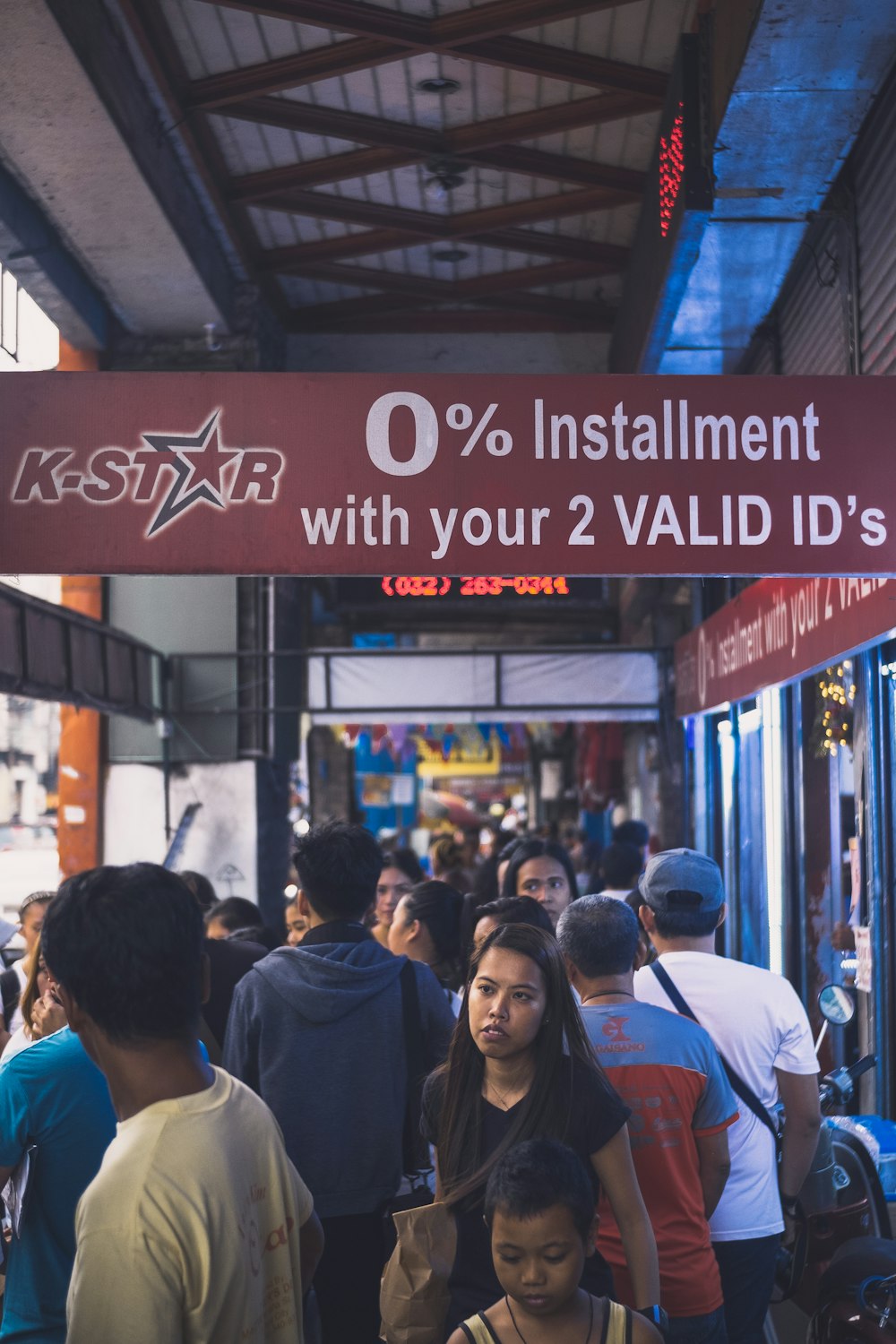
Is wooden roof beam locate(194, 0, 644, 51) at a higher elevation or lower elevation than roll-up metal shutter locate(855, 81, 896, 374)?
higher

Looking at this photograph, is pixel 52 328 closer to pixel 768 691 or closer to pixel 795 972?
pixel 768 691

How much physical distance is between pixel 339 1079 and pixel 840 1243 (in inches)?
85.7

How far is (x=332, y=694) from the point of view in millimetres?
12719

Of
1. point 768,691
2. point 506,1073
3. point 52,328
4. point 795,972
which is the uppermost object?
point 52,328

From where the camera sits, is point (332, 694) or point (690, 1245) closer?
point (690, 1245)

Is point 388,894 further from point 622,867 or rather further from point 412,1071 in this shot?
point 412,1071

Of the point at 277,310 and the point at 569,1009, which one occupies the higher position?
the point at 277,310

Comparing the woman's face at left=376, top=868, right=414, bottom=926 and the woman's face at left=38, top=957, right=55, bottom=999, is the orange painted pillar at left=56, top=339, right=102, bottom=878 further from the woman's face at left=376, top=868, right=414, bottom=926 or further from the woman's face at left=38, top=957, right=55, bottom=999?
the woman's face at left=38, top=957, right=55, bottom=999

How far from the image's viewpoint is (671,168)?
6410 millimetres

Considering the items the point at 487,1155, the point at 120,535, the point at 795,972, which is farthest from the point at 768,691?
the point at 487,1155

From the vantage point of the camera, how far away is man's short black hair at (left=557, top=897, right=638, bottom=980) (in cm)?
347

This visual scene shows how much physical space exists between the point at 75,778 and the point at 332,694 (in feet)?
7.90

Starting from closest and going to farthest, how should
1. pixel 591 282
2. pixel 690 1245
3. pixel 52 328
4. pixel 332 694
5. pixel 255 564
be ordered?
pixel 690 1245 < pixel 255 564 < pixel 52 328 < pixel 591 282 < pixel 332 694

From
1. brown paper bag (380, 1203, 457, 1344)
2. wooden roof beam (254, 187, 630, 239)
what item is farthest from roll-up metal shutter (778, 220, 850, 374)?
brown paper bag (380, 1203, 457, 1344)
